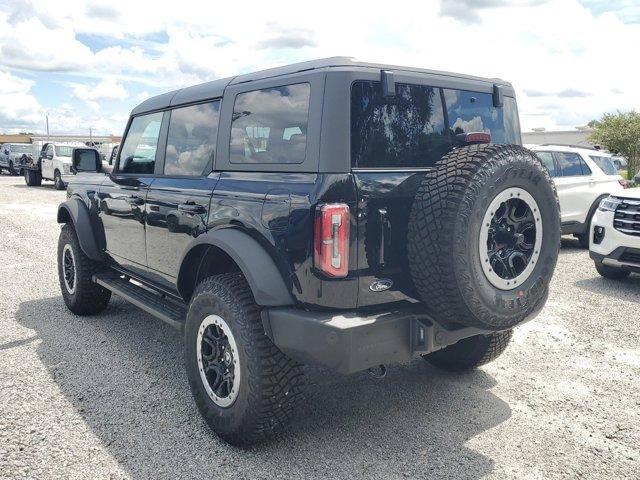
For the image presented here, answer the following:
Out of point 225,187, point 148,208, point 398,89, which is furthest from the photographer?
point 148,208

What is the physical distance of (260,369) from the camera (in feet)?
9.26

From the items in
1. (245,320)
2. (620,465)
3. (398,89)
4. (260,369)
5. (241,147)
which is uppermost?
(398,89)

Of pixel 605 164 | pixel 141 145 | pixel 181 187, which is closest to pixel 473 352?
pixel 181 187

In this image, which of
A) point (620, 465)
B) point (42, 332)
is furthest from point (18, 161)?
point (620, 465)

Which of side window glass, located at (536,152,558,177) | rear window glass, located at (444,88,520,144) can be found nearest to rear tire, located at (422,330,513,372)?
rear window glass, located at (444,88,520,144)

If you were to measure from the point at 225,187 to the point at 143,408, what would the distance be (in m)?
1.50

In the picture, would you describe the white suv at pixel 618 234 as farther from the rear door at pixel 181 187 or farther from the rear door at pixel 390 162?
the rear door at pixel 181 187

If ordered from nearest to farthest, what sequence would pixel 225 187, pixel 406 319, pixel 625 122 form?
1. pixel 406 319
2. pixel 225 187
3. pixel 625 122

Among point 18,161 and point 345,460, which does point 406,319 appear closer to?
point 345,460

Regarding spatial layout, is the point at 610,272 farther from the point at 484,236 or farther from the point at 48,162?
the point at 48,162

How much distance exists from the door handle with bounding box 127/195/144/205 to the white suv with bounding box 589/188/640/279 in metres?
5.35

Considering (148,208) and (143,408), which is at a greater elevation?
(148,208)

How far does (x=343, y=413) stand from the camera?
11.4 feet

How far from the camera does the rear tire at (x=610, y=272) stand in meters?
7.02
